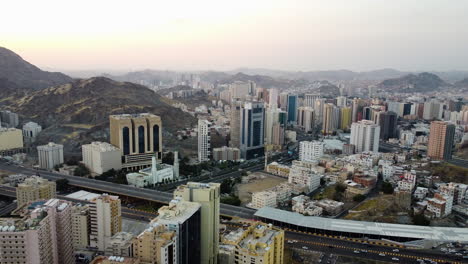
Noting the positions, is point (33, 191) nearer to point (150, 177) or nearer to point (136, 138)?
point (150, 177)

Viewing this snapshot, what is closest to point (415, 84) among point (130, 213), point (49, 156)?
point (49, 156)

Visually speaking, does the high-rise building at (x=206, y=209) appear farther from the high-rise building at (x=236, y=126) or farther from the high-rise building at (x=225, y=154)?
the high-rise building at (x=236, y=126)

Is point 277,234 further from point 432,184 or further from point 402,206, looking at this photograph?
point 432,184

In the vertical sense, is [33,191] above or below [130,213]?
above

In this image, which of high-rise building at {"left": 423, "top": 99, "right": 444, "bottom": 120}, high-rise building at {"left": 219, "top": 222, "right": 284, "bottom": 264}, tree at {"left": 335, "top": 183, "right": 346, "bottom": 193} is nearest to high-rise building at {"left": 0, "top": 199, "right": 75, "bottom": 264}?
high-rise building at {"left": 219, "top": 222, "right": 284, "bottom": 264}

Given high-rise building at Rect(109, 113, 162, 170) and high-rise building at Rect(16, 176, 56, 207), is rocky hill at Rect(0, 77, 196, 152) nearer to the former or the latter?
high-rise building at Rect(109, 113, 162, 170)
